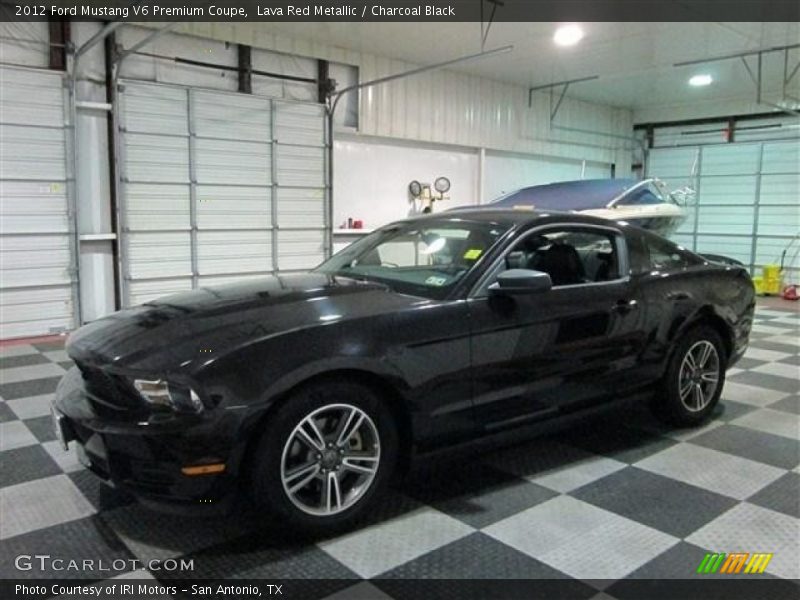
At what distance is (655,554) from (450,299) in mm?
1347

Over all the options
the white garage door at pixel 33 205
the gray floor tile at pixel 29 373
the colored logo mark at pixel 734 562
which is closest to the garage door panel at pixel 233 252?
the white garage door at pixel 33 205

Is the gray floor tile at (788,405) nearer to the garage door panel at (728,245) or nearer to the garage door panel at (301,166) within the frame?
the garage door panel at (301,166)

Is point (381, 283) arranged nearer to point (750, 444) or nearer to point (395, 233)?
point (395, 233)

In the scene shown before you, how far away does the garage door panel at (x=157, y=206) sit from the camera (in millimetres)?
7730

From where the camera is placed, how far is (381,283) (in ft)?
10.1

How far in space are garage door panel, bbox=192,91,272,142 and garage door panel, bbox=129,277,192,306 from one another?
1.99 metres

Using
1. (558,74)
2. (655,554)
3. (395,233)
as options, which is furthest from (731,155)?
(655,554)

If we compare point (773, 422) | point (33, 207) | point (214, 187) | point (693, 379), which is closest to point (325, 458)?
point (693, 379)

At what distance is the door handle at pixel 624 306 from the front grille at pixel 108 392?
2.47 meters

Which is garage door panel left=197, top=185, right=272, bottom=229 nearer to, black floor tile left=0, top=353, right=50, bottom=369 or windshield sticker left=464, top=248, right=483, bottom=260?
black floor tile left=0, top=353, right=50, bottom=369

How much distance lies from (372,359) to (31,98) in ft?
21.3

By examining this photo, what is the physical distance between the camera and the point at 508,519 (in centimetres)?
273

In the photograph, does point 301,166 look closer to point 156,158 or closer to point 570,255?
point 156,158

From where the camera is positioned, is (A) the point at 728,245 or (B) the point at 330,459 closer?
(B) the point at 330,459
